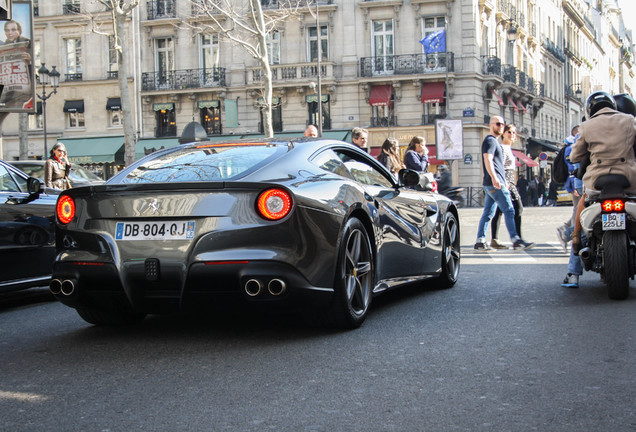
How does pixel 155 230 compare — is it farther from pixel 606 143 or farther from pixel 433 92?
pixel 433 92

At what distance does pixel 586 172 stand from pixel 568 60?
64.5 meters

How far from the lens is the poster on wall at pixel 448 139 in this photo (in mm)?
36062

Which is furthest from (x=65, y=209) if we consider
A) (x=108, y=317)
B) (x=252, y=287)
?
(x=252, y=287)

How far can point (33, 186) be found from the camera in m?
7.45

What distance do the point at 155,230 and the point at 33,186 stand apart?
9.20 ft

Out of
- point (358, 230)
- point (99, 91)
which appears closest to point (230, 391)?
point (358, 230)

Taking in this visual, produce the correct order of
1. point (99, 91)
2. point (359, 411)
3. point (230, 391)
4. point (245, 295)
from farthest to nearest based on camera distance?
point (99, 91)
point (245, 295)
point (230, 391)
point (359, 411)

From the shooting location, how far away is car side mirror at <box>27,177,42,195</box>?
7.43 metres

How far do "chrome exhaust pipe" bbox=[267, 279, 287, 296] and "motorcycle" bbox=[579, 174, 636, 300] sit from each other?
3.07 meters

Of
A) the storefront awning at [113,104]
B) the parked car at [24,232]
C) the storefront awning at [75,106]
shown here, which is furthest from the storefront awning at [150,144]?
the parked car at [24,232]

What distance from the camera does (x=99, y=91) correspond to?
45719mm

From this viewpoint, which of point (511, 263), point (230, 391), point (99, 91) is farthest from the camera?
point (99, 91)

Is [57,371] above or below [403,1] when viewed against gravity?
below

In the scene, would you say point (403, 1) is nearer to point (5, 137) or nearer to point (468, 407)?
point (5, 137)
